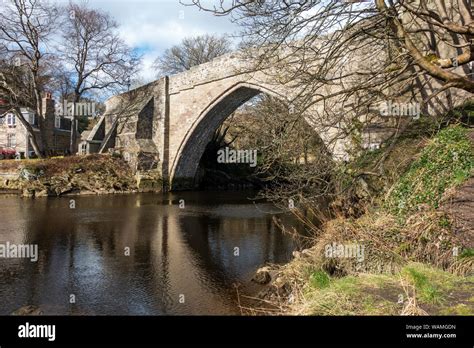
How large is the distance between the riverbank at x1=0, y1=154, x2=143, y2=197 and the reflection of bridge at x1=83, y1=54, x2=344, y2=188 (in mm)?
1230

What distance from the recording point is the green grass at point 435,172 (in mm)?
5719

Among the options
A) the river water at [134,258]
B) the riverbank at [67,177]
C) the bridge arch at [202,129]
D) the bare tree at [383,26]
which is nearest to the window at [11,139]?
the riverbank at [67,177]

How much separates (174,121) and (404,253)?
61.1 feet

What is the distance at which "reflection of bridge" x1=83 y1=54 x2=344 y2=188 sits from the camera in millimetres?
19750

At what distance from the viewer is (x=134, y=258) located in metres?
8.27

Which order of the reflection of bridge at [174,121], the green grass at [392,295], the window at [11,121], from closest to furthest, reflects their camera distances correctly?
1. the green grass at [392,295]
2. the reflection of bridge at [174,121]
3. the window at [11,121]

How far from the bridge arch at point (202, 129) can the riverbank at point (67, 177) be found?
281 cm

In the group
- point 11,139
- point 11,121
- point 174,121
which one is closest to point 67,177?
point 174,121

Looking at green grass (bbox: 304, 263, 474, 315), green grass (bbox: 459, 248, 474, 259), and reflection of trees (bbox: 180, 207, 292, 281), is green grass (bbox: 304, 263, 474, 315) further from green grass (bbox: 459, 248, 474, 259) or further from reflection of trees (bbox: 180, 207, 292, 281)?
reflection of trees (bbox: 180, 207, 292, 281)

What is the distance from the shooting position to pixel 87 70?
79.2ft

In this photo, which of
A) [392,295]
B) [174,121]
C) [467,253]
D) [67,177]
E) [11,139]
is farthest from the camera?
[11,139]

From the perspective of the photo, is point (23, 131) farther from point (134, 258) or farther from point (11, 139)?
point (134, 258)

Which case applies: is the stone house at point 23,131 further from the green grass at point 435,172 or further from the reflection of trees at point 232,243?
the green grass at point 435,172

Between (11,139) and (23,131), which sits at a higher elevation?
(23,131)
